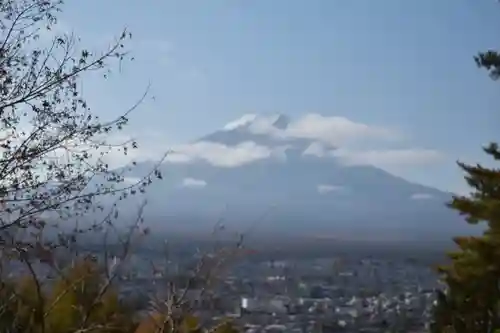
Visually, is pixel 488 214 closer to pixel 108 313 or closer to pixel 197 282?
pixel 108 313

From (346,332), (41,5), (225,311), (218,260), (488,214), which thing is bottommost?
(346,332)

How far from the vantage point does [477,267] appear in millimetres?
11344

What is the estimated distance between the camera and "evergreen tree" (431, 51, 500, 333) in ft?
34.6

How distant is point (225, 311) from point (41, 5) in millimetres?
3215

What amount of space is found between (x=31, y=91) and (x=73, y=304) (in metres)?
2.57

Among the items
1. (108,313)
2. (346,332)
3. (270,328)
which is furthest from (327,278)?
(108,313)

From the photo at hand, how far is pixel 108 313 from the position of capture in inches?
300

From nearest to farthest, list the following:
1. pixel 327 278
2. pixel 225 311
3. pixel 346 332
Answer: pixel 225 311 < pixel 346 332 < pixel 327 278

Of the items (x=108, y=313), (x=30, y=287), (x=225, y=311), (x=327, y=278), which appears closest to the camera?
(x=30, y=287)

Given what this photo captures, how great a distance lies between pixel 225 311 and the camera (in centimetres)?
661

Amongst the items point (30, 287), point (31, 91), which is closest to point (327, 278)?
point (30, 287)

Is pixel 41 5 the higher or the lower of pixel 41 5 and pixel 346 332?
the higher

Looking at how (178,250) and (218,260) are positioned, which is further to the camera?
(178,250)

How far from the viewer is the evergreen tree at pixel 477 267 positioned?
34.6 ft
